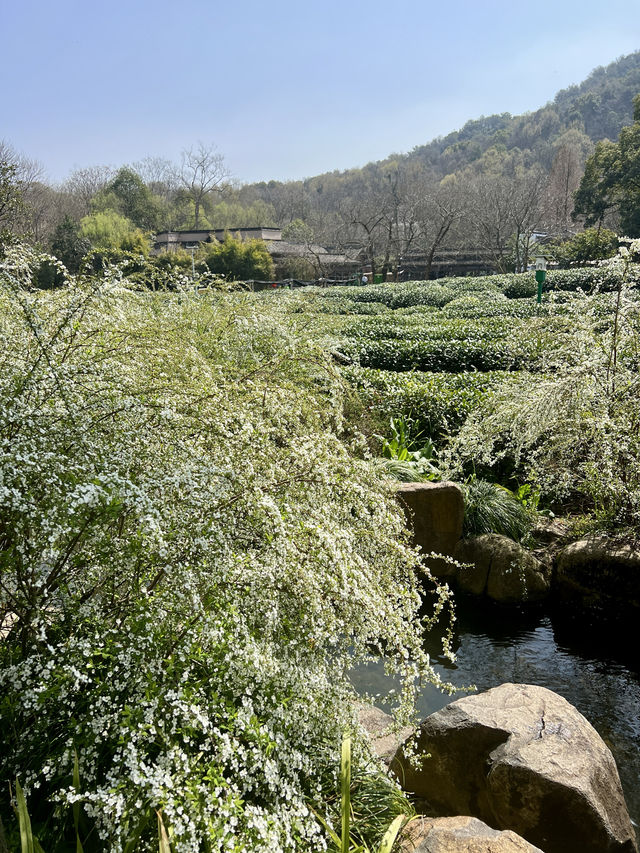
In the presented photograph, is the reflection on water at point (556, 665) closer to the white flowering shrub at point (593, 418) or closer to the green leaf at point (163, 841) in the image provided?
the white flowering shrub at point (593, 418)

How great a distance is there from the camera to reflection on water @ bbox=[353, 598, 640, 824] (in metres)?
4.12

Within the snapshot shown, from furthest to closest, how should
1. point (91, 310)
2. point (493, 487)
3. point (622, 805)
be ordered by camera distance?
point (493, 487) < point (91, 310) < point (622, 805)

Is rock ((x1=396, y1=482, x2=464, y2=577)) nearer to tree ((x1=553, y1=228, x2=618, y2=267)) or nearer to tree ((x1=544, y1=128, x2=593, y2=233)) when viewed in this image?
tree ((x1=553, y1=228, x2=618, y2=267))

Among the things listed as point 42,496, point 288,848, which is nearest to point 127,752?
point 288,848

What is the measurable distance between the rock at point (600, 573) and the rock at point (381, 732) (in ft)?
8.34

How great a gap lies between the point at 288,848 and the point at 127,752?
22.4 inches

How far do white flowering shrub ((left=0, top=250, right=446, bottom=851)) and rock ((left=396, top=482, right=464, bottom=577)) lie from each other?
3.08 m

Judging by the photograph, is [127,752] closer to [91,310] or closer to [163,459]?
[163,459]

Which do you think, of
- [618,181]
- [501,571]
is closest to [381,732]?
[501,571]

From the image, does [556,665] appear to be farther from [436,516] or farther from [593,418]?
[593,418]

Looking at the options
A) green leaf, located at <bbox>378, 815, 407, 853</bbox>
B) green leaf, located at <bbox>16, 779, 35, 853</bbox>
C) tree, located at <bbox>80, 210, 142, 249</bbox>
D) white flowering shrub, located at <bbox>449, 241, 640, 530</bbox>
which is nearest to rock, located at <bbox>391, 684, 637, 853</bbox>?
green leaf, located at <bbox>378, 815, 407, 853</bbox>

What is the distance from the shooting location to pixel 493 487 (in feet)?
21.1

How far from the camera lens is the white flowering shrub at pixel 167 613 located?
1819mm

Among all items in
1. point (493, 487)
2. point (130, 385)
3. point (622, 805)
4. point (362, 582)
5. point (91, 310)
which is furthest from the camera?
point (493, 487)
